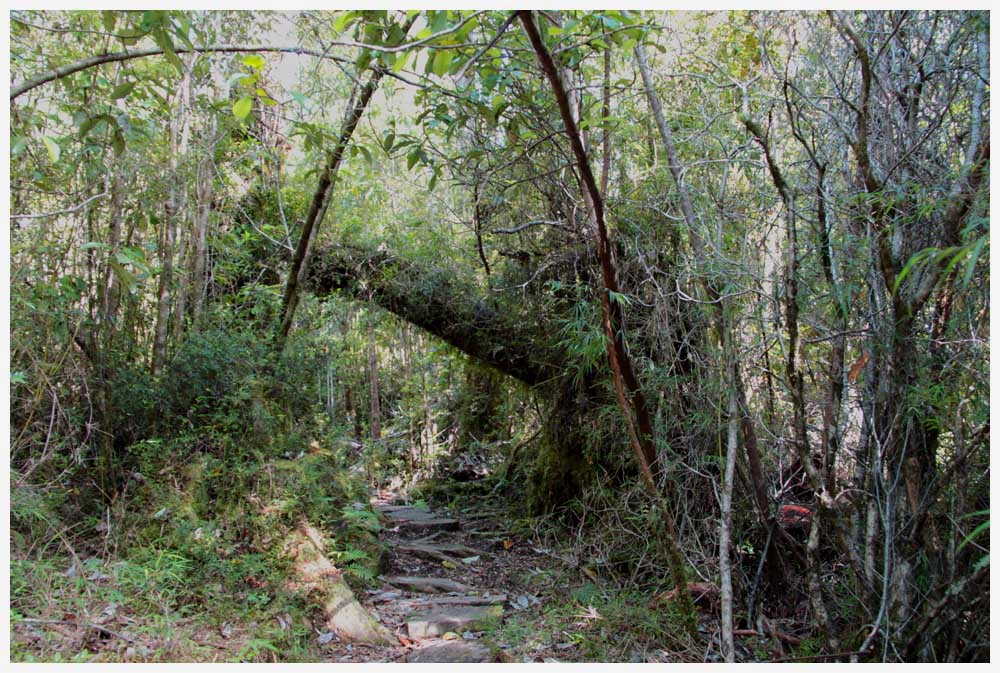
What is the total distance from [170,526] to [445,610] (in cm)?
143

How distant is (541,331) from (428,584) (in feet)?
6.07

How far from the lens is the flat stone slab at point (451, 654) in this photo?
8.73 ft

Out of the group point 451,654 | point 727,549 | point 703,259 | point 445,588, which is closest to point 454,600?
point 445,588

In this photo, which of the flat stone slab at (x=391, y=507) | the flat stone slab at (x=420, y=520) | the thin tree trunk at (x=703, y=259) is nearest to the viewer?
the thin tree trunk at (x=703, y=259)

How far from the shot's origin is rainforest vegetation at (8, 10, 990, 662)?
87.3 inches

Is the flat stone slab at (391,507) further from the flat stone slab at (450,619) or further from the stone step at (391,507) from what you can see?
the flat stone slab at (450,619)

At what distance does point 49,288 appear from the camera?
9.48 ft

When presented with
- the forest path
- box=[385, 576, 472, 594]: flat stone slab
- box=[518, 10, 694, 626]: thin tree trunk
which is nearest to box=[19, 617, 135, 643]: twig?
the forest path

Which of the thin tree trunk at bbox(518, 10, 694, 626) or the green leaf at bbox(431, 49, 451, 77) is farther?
the thin tree trunk at bbox(518, 10, 694, 626)

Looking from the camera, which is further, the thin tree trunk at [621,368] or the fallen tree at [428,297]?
the fallen tree at [428,297]

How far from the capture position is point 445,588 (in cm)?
360

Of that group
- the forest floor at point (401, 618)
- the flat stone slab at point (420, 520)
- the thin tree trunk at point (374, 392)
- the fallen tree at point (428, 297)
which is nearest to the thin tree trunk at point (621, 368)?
the forest floor at point (401, 618)

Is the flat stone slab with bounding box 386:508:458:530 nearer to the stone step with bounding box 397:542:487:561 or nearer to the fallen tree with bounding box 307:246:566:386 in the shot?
the stone step with bounding box 397:542:487:561

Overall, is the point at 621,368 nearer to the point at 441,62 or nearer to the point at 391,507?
the point at 441,62
